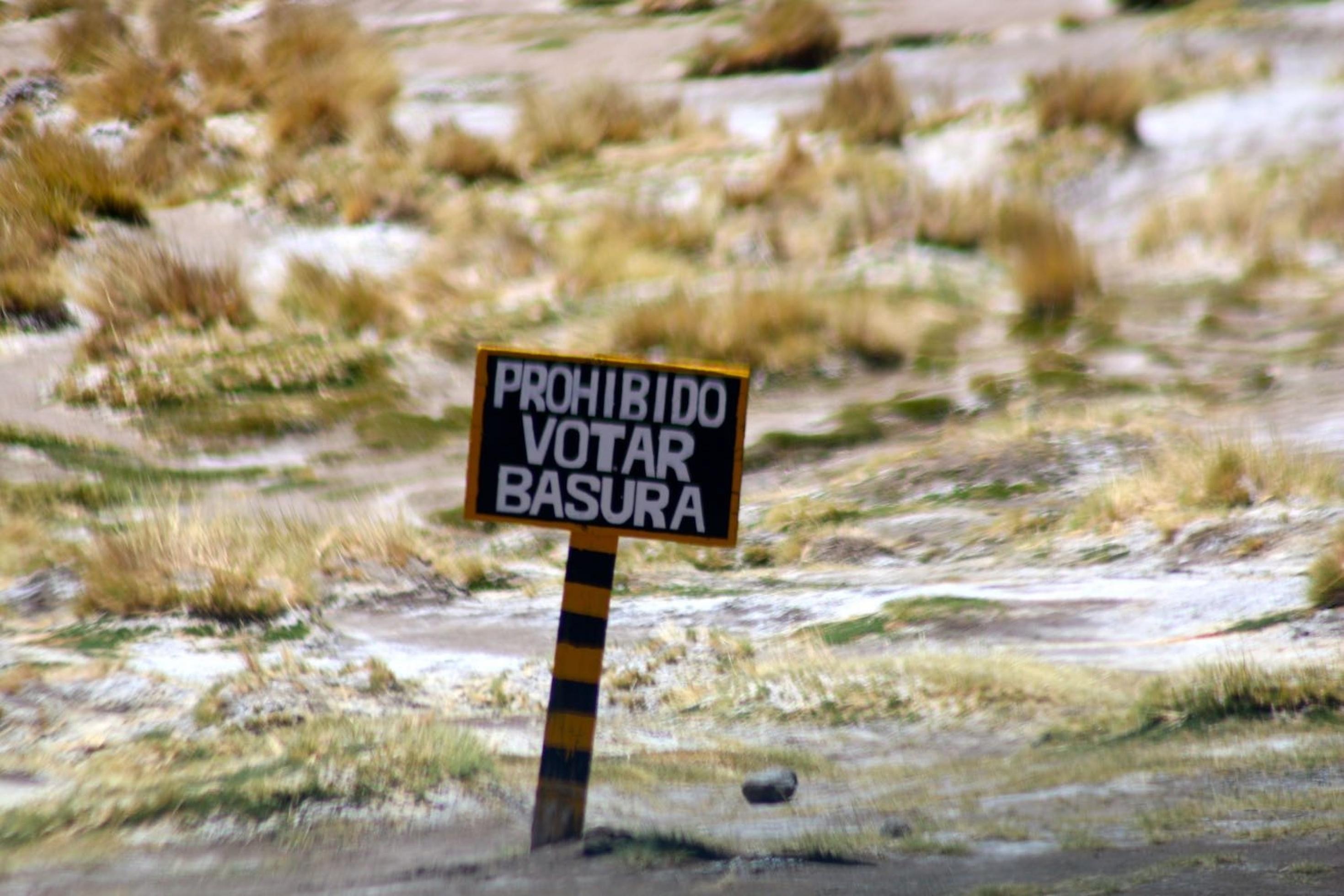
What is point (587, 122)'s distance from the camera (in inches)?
568

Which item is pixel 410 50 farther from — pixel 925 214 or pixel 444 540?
pixel 444 540

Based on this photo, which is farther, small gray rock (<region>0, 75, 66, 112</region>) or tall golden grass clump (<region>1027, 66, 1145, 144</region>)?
small gray rock (<region>0, 75, 66, 112</region>)

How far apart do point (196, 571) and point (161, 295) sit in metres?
4.88

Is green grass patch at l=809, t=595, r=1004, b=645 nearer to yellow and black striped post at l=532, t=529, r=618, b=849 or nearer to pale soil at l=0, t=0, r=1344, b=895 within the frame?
pale soil at l=0, t=0, r=1344, b=895

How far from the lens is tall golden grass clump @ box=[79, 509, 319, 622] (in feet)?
21.6

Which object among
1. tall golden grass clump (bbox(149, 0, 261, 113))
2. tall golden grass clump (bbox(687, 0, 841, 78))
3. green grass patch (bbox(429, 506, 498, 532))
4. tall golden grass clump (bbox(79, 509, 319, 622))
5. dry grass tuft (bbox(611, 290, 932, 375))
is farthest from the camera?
tall golden grass clump (bbox(149, 0, 261, 113))

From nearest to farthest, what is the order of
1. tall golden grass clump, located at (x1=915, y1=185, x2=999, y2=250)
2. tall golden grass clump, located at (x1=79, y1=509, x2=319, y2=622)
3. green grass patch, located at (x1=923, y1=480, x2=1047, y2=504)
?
tall golden grass clump, located at (x1=79, y1=509, x2=319, y2=622)
green grass patch, located at (x1=923, y1=480, x2=1047, y2=504)
tall golden grass clump, located at (x1=915, y1=185, x2=999, y2=250)

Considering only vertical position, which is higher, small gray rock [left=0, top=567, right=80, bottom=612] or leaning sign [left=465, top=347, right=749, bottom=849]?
leaning sign [left=465, top=347, right=749, bottom=849]

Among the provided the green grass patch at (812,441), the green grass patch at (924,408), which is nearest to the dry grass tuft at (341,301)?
the green grass patch at (812,441)

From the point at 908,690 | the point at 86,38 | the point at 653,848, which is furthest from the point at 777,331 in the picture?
the point at 86,38

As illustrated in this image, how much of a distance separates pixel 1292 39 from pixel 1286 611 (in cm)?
942

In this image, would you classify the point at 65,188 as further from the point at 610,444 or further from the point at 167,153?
the point at 610,444

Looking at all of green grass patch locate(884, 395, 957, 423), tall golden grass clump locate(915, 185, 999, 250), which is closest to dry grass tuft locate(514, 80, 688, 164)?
tall golden grass clump locate(915, 185, 999, 250)

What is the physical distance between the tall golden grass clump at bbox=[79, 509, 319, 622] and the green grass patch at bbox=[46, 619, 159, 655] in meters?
0.15
